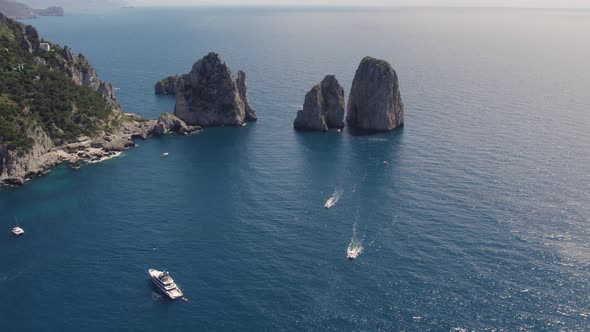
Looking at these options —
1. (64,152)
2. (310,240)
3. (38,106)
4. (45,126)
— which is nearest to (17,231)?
(64,152)

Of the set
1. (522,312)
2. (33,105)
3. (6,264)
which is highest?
(33,105)

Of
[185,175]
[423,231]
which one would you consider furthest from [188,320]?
[185,175]

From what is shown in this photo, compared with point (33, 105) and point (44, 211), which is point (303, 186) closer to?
point (44, 211)

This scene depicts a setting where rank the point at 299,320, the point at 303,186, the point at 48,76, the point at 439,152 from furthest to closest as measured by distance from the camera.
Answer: the point at 48,76
the point at 439,152
the point at 303,186
the point at 299,320

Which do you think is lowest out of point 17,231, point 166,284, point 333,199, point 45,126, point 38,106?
point 17,231

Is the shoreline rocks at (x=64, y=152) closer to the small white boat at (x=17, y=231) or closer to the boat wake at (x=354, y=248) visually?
the small white boat at (x=17, y=231)

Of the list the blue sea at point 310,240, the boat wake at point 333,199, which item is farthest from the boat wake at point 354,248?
the boat wake at point 333,199

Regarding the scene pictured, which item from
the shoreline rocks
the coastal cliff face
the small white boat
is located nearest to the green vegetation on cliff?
the coastal cliff face

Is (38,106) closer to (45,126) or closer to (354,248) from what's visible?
(45,126)
